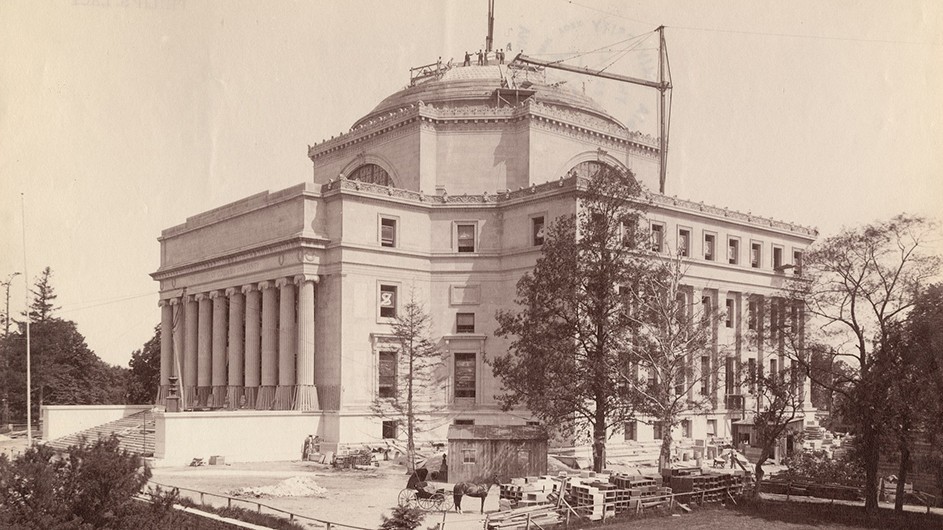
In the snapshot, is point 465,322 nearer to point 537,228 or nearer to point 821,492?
point 537,228

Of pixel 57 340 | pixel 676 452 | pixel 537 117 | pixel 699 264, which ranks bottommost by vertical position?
pixel 676 452

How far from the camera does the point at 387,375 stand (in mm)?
52594

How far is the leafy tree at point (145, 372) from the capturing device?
81.4 m

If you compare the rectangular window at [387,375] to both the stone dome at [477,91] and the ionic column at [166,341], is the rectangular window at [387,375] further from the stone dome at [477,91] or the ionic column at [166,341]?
the ionic column at [166,341]

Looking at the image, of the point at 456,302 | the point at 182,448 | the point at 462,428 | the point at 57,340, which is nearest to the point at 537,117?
the point at 456,302

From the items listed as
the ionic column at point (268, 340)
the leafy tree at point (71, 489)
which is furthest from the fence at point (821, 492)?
the ionic column at point (268, 340)

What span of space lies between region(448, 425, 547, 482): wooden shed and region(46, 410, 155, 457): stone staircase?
17.3 meters

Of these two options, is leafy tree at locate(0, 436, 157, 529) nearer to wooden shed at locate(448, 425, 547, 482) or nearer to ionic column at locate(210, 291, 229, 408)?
wooden shed at locate(448, 425, 547, 482)

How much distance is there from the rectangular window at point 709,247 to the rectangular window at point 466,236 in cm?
1598

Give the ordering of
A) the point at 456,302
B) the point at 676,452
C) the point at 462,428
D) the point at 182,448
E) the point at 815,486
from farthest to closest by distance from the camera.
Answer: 1. the point at 456,302
2. the point at 676,452
3. the point at 182,448
4. the point at 462,428
5. the point at 815,486

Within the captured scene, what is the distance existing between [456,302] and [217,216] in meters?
18.2

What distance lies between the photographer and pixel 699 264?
58.0 metres

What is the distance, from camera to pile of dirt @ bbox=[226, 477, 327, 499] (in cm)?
3356

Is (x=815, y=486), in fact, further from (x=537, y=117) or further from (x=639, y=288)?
(x=537, y=117)
